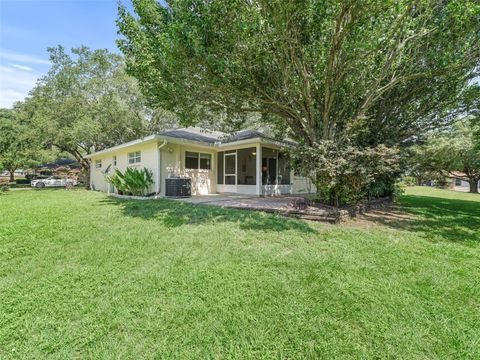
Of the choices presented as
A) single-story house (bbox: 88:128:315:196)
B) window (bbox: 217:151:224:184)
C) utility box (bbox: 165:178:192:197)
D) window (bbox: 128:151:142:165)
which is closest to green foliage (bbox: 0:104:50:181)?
single-story house (bbox: 88:128:315:196)

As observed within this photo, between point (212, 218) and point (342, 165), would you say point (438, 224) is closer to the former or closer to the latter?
point (342, 165)

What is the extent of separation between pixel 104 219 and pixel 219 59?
5.29 meters

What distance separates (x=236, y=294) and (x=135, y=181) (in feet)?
32.3

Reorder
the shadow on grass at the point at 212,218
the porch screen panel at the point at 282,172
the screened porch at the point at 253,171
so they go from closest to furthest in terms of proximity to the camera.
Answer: the shadow on grass at the point at 212,218
the screened porch at the point at 253,171
the porch screen panel at the point at 282,172

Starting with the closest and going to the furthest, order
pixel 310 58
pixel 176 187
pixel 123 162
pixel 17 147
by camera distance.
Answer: pixel 310 58
pixel 176 187
pixel 123 162
pixel 17 147

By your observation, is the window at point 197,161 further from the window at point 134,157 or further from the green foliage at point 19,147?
the green foliage at point 19,147

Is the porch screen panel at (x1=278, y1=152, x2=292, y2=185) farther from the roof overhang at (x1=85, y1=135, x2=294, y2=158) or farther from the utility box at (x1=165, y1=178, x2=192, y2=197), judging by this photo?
the utility box at (x1=165, y1=178, x2=192, y2=197)

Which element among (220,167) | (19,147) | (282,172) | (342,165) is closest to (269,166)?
(282,172)

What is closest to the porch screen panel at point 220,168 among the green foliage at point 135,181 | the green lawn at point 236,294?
the green foliage at point 135,181

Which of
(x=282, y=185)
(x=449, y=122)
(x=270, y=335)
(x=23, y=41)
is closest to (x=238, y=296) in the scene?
(x=270, y=335)

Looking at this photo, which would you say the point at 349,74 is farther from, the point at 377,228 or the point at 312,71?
the point at 377,228

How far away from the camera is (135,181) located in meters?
11.5

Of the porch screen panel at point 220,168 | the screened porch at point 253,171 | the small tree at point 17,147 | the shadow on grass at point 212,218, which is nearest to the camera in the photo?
the shadow on grass at point 212,218

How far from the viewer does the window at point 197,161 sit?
13.1 meters
